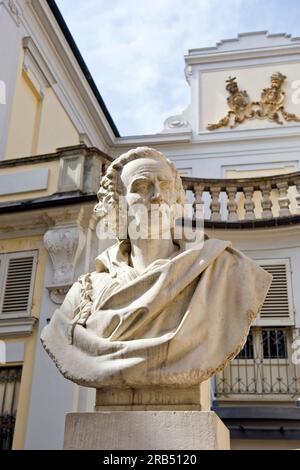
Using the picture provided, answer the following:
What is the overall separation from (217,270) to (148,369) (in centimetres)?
46

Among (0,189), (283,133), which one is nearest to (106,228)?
(0,189)

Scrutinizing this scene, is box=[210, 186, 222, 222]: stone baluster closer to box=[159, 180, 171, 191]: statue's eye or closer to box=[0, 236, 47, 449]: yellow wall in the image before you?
box=[0, 236, 47, 449]: yellow wall

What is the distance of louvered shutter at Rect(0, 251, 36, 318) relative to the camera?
6.18 m

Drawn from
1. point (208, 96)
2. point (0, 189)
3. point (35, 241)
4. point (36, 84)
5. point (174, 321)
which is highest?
point (208, 96)

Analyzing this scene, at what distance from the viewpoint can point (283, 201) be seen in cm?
689

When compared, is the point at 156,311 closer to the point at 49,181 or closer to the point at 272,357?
the point at 49,181

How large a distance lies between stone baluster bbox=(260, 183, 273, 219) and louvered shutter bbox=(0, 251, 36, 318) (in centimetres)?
273

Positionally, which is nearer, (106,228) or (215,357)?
(215,357)

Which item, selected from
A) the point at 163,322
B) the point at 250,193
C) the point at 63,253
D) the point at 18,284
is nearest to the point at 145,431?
the point at 163,322

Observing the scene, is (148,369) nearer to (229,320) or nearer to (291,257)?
(229,320)

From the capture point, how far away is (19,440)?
5.50 m

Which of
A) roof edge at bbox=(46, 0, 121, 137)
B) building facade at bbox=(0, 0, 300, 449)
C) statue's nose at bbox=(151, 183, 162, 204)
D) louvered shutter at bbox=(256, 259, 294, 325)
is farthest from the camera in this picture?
roof edge at bbox=(46, 0, 121, 137)

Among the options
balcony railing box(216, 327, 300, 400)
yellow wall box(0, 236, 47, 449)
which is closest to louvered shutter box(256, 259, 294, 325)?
balcony railing box(216, 327, 300, 400)

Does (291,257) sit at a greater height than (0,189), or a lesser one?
lesser
